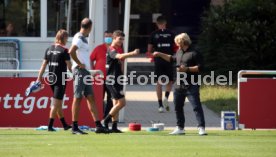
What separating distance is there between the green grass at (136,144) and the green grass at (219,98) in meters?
4.53

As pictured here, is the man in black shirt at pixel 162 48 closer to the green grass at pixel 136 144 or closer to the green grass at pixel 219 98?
the green grass at pixel 219 98

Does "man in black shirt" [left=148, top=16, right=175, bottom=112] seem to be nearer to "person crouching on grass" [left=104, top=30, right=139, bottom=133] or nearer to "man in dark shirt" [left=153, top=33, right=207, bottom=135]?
"person crouching on grass" [left=104, top=30, right=139, bottom=133]

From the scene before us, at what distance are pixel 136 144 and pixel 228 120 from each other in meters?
3.61

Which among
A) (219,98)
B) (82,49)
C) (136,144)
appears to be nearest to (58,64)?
(82,49)

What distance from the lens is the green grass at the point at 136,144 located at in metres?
13.2

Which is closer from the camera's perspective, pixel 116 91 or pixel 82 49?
pixel 82 49

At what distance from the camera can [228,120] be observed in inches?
689

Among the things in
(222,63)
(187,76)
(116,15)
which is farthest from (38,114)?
(116,15)

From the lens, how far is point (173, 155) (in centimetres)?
1301

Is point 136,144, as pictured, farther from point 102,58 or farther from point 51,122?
point 102,58

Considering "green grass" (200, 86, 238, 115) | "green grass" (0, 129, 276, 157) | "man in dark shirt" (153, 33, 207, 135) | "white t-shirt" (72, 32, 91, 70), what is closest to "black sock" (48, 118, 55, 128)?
"green grass" (0, 129, 276, 157)

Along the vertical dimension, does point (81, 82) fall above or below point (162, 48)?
below

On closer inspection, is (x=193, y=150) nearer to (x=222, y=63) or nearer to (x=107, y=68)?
(x=107, y=68)

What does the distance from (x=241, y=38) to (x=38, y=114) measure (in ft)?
35.0
